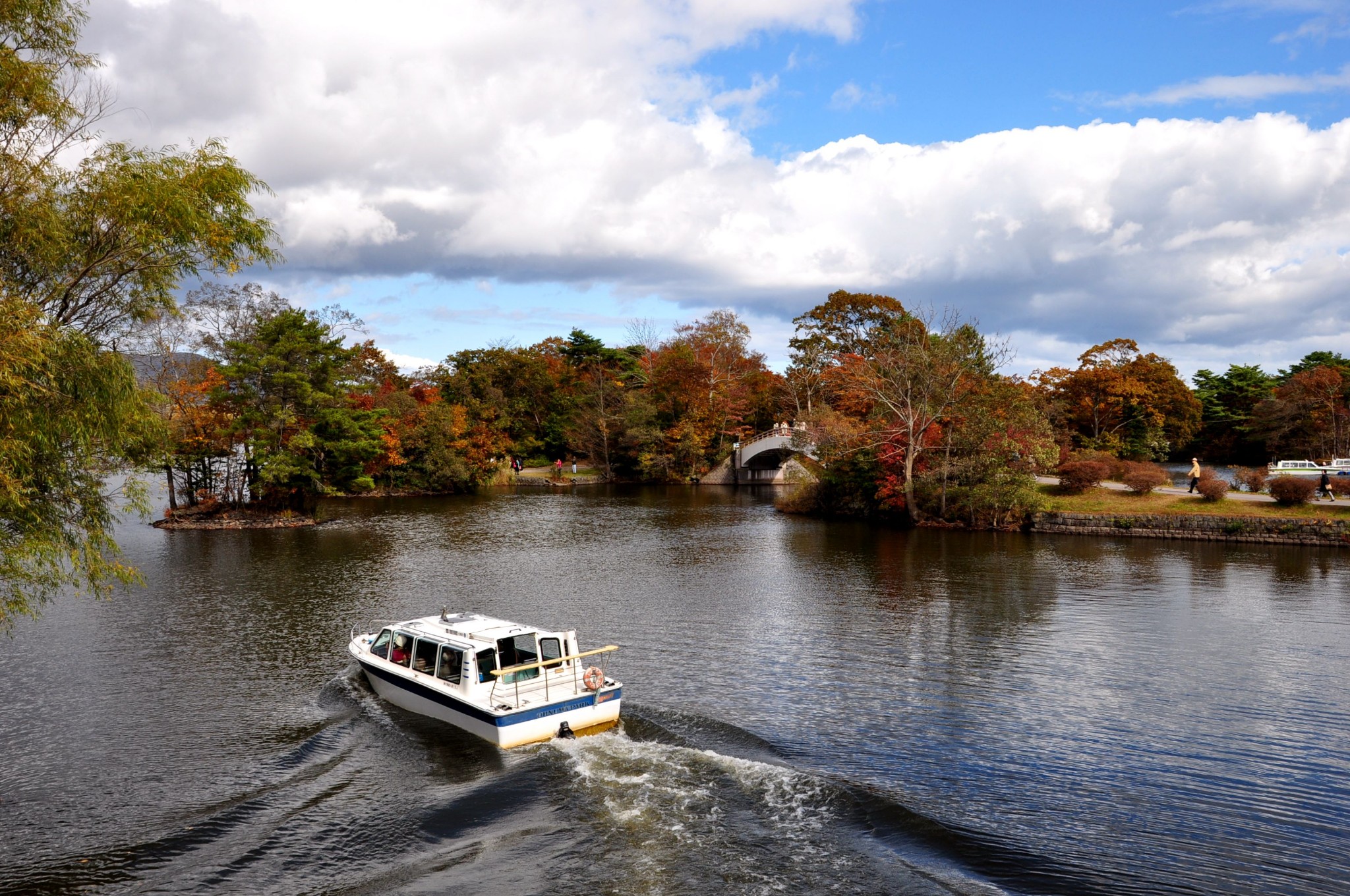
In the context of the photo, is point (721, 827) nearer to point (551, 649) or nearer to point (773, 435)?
point (551, 649)

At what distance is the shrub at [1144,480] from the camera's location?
46.8m

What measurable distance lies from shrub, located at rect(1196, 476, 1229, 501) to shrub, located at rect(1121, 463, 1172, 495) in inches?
101

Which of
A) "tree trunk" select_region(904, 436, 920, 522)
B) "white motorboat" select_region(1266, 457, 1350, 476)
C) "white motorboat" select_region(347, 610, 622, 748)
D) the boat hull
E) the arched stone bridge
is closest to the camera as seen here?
the boat hull

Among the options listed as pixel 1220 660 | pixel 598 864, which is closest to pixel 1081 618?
pixel 1220 660

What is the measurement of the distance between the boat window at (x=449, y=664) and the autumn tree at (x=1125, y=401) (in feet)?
201

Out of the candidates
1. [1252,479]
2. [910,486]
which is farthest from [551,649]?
[1252,479]

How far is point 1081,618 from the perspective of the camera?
25719 mm

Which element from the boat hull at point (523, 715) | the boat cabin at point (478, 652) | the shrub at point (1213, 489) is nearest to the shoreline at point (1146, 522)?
the shrub at point (1213, 489)

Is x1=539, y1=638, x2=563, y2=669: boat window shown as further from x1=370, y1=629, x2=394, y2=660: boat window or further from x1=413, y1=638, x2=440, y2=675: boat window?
x1=370, y1=629, x2=394, y2=660: boat window

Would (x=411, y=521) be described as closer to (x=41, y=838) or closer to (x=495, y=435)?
(x=495, y=435)

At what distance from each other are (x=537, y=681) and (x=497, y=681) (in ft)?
2.71

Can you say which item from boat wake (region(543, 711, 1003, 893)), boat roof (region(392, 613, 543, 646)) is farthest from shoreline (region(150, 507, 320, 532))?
boat wake (region(543, 711, 1003, 893))

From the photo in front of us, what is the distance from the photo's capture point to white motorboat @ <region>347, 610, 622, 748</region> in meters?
16.5

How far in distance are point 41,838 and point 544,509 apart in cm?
4670
